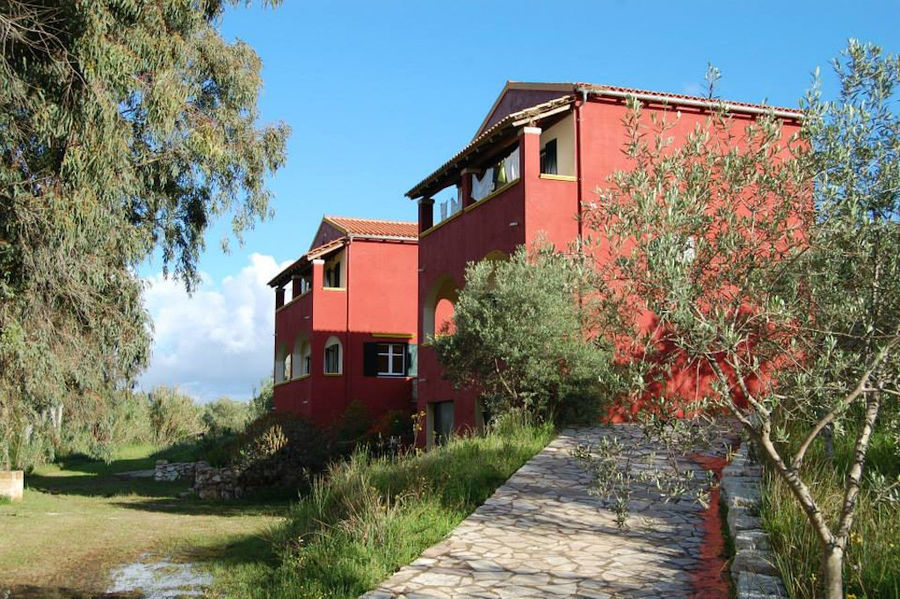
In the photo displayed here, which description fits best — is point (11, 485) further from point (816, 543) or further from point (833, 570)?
point (833, 570)

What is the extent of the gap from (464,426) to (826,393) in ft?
48.0

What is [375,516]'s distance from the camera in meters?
9.62

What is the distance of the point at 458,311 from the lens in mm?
15453

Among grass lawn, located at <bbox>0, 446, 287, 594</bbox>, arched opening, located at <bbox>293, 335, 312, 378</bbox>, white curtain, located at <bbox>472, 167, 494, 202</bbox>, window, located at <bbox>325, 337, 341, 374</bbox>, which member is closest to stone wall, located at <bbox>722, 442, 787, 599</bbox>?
grass lawn, located at <bbox>0, 446, 287, 594</bbox>

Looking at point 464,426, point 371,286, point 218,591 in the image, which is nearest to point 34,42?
point 218,591

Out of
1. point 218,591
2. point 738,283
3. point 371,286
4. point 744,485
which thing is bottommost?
point 218,591

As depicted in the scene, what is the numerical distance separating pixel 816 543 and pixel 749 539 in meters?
0.75

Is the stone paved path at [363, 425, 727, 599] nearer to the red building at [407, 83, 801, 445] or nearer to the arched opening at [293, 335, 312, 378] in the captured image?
the red building at [407, 83, 801, 445]

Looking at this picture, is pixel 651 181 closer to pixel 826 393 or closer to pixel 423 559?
pixel 826 393

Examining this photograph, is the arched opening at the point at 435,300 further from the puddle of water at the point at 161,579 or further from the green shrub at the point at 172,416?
the green shrub at the point at 172,416

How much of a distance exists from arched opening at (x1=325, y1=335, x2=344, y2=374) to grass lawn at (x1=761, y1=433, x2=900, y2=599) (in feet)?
75.6

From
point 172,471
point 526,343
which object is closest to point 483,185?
point 526,343

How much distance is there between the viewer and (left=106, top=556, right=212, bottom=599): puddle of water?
1058 cm

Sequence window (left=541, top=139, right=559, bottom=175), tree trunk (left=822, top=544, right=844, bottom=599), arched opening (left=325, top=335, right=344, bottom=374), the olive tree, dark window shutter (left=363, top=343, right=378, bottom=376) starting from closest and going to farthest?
tree trunk (left=822, top=544, right=844, bottom=599) → the olive tree → window (left=541, top=139, right=559, bottom=175) → dark window shutter (left=363, top=343, right=378, bottom=376) → arched opening (left=325, top=335, right=344, bottom=374)
